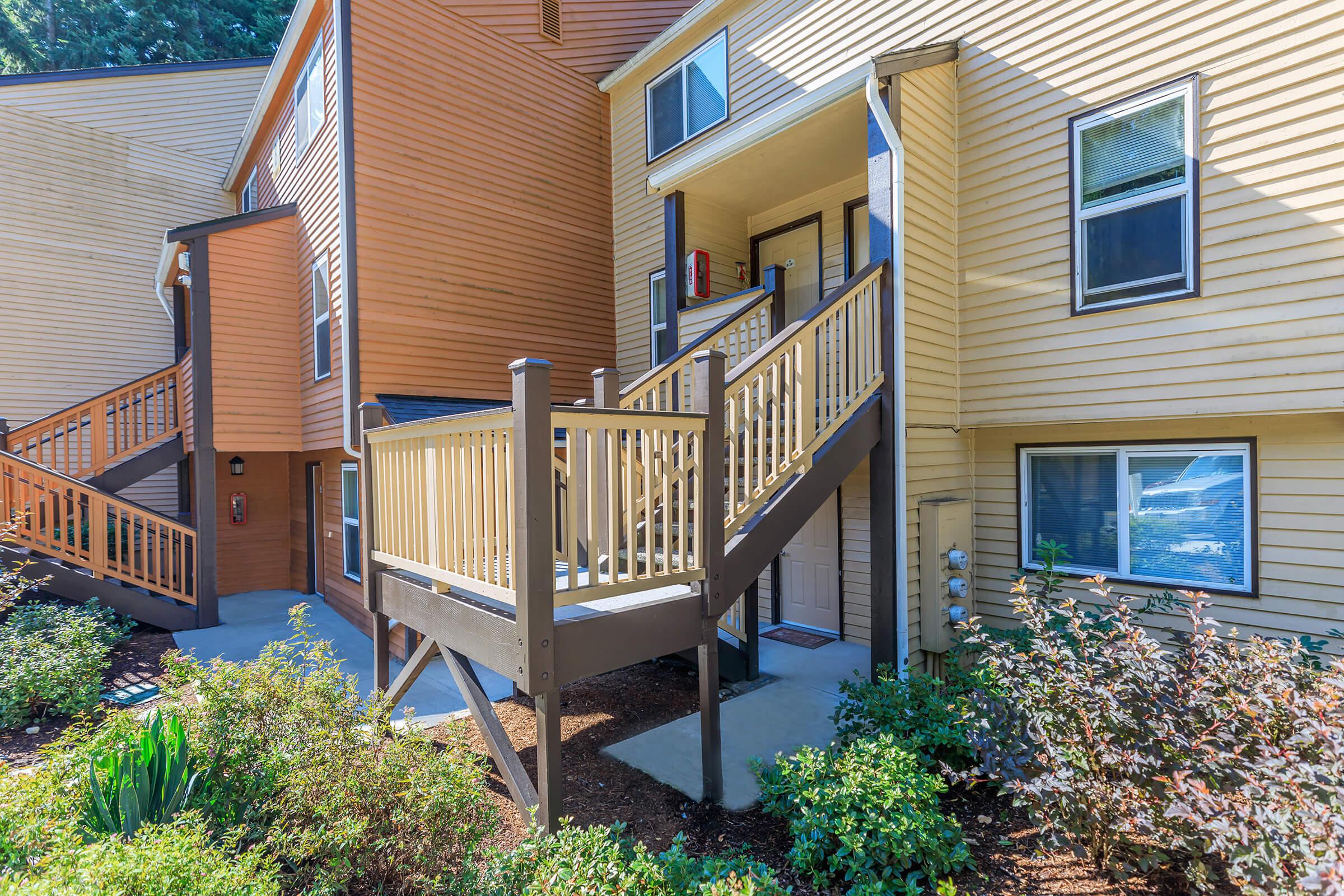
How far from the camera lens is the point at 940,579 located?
5109 mm

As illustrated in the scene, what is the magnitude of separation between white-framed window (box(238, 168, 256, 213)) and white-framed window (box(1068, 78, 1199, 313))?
38.6 feet

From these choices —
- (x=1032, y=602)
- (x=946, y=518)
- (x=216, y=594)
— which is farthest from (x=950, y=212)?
(x=216, y=594)

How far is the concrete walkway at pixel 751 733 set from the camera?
3.84 meters

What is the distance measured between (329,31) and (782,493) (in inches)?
297

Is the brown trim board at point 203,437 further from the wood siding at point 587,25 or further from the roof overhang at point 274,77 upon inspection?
the wood siding at point 587,25

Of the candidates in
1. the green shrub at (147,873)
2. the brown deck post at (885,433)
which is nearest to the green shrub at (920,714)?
the brown deck post at (885,433)

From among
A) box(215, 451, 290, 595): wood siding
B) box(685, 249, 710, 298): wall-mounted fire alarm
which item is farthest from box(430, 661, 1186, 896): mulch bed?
box(215, 451, 290, 595): wood siding

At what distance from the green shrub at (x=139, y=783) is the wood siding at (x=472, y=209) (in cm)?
481

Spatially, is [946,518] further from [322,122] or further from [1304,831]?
[322,122]

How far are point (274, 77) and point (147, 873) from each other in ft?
33.6

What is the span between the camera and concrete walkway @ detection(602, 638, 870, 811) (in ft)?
12.6

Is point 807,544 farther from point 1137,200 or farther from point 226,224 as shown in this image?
point 226,224

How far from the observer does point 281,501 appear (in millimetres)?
10406

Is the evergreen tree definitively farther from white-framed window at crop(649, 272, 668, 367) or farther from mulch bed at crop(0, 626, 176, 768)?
mulch bed at crop(0, 626, 176, 768)
